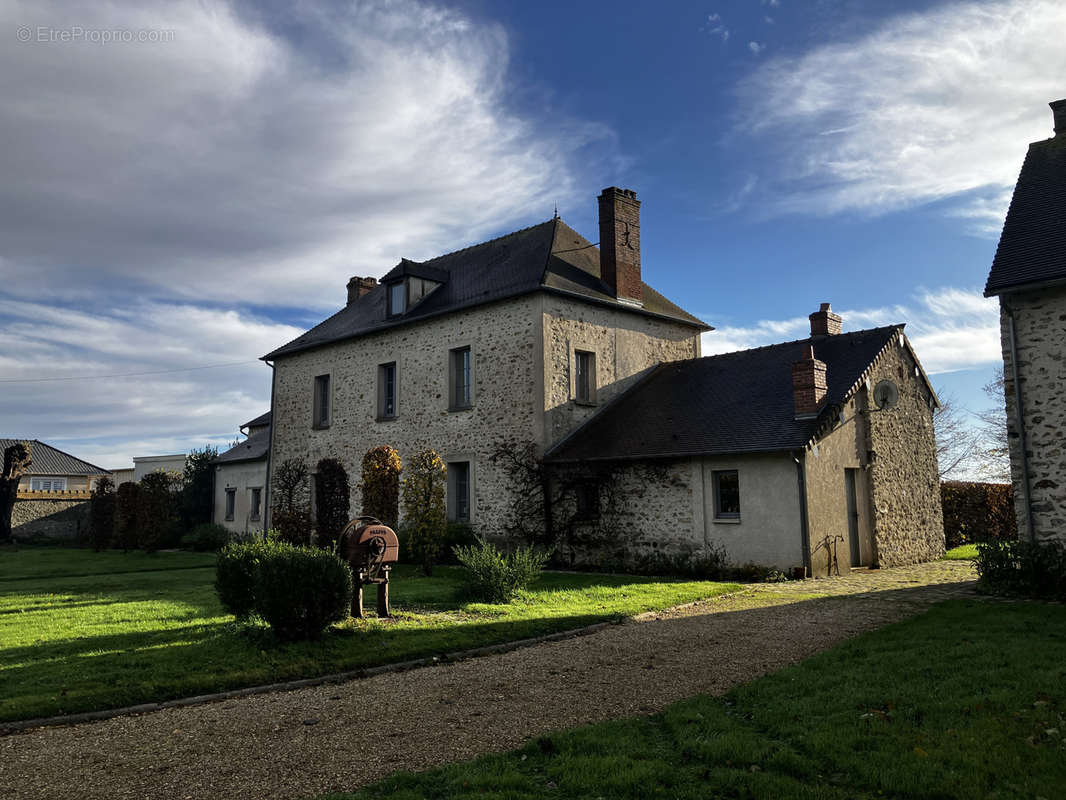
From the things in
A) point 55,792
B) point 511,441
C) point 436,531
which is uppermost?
point 511,441

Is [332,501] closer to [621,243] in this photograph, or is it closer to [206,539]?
[621,243]

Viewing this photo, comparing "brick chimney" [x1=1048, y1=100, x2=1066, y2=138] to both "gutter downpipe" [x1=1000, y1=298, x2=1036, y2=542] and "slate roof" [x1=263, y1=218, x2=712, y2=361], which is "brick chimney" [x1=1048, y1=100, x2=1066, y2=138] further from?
"slate roof" [x1=263, y1=218, x2=712, y2=361]

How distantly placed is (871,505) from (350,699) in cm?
1359

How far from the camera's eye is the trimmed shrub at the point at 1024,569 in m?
10.6

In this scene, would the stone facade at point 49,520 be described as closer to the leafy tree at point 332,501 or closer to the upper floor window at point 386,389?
the upper floor window at point 386,389

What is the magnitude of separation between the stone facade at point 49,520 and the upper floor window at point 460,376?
20.9 metres

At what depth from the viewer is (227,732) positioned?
5.40m

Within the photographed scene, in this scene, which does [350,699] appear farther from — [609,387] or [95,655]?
[609,387]

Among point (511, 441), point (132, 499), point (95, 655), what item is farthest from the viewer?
point (132, 499)

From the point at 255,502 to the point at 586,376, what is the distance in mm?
15039

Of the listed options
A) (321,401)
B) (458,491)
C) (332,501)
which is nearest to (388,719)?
(332,501)

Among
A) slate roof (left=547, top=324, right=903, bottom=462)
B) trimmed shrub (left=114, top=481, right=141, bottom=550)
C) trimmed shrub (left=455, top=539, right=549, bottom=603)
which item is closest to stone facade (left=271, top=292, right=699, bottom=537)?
slate roof (left=547, top=324, right=903, bottom=462)

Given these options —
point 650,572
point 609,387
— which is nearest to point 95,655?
point 650,572

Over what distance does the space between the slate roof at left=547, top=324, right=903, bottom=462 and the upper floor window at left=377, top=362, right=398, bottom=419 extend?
252 inches
